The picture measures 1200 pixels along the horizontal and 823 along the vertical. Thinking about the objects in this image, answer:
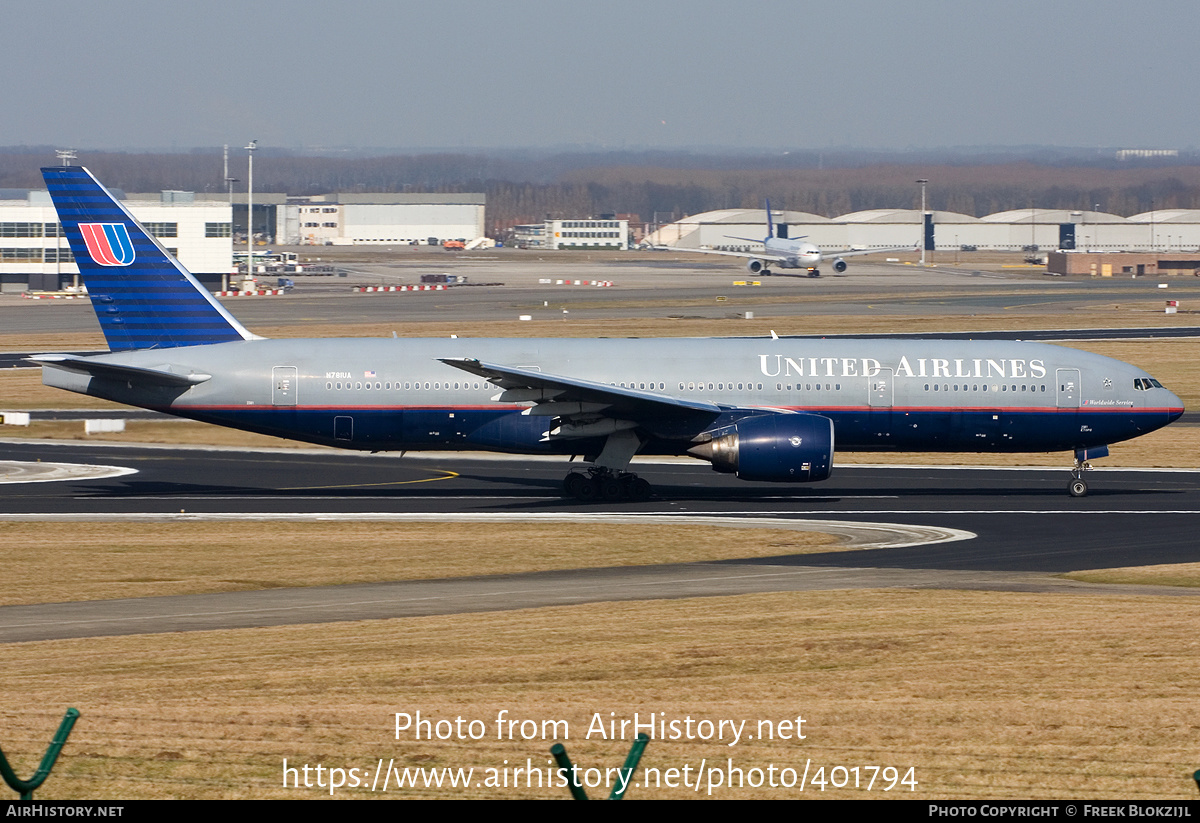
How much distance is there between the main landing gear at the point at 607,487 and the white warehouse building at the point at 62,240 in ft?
358

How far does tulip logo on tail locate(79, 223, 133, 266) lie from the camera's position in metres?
39.3

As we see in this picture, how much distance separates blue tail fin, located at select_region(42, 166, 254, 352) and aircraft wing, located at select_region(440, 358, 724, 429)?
8421 mm

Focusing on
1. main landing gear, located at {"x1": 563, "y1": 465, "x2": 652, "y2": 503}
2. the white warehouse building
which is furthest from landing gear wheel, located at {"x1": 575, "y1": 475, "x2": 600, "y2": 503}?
the white warehouse building

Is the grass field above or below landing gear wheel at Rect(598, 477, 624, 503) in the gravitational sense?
above

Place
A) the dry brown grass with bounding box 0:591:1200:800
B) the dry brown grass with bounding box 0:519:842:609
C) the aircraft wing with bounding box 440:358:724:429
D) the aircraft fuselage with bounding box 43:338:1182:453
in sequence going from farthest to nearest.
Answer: the aircraft fuselage with bounding box 43:338:1182:453
the aircraft wing with bounding box 440:358:724:429
the dry brown grass with bounding box 0:519:842:609
the dry brown grass with bounding box 0:591:1200:800

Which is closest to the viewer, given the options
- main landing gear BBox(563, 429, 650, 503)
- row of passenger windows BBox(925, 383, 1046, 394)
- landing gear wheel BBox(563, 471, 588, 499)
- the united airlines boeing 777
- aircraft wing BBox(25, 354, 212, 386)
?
aircraft wing BBox(25, 354, 212, 386)

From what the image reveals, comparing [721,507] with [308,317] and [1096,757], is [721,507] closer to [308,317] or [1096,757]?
→ [1096,757]

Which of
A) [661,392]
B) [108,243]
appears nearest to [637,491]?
[661,392]

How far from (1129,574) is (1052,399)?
12452 millimetres

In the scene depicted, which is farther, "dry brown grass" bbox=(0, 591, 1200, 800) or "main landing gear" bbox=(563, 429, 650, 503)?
"main landing gear" bbox=(563, 429, 650, 503)

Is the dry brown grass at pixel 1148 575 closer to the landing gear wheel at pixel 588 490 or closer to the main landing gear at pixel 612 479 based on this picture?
the main landing gear at pixel 612 479

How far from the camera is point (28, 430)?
173ft

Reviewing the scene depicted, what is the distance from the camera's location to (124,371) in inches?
1463

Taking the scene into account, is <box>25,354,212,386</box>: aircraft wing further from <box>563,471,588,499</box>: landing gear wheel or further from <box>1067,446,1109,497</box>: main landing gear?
<box>1067,446,1109,497</box>: main landing gear
